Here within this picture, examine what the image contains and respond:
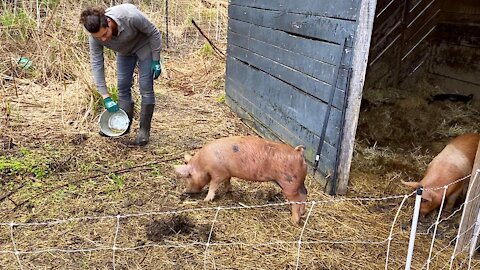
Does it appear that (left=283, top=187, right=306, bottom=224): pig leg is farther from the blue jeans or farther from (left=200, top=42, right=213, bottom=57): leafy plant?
(left=200, top=42, right=213, bottom=57): leafy plant

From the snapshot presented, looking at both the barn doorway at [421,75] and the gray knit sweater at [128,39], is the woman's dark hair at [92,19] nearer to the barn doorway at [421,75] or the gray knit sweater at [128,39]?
the gray knit sweater at [128,39]

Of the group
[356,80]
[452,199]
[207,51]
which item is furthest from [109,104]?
[207,51]

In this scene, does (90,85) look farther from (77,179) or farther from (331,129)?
(331,129)

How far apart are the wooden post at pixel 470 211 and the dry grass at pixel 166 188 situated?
18 cm

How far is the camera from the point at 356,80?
13.5 feet

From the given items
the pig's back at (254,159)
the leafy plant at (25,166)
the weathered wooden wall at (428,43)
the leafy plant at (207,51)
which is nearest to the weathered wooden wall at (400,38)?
the weathered wooden wall at (428,43)

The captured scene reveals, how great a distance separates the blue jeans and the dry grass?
0.60 meters

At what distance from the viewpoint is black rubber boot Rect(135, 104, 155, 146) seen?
17.7ft

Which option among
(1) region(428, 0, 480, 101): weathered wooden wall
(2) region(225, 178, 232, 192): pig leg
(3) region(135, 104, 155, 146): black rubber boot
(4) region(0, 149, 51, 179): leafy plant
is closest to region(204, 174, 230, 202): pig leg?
(2) region(225, 178, 232, 192): pig leg

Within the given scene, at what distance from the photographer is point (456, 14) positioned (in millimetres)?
8086

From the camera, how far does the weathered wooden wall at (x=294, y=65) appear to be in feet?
14.1

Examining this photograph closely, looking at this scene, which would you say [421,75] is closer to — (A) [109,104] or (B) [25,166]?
(A) [109,104]

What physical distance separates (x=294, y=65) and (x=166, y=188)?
1924 millimetres

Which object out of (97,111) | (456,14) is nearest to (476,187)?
(97,111)
